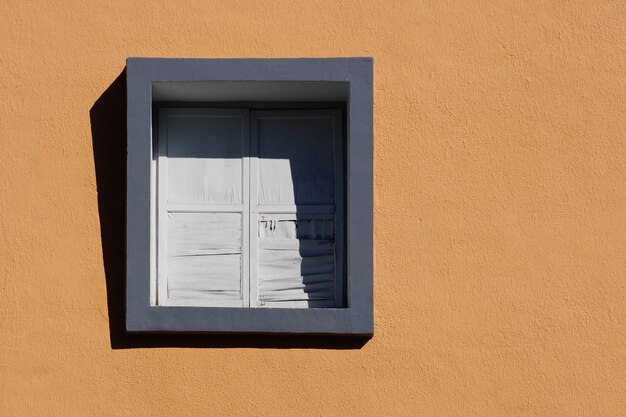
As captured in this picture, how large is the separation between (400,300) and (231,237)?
3.09 feet

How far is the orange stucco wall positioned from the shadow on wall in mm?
11

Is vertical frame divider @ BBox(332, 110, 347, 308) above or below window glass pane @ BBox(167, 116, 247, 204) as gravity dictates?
below

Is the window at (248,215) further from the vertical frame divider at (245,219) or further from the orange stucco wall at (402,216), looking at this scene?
the orange stucco wall at (402,216)

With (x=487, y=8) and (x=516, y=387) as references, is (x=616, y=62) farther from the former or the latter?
(x=516, y=387)

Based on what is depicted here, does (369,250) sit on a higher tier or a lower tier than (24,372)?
higher

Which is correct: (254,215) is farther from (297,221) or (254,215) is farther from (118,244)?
(118,244)

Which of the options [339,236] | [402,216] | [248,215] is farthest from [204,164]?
[402,216]

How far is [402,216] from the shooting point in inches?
157

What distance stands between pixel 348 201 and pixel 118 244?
3.89 ft

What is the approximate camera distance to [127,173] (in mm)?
3973

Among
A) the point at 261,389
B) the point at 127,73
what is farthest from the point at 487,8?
the point at 261,389

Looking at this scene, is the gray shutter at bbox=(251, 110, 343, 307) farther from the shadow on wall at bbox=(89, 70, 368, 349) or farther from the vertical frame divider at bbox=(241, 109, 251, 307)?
the shadow on wall at bbox=(89, 70, 368, 349)

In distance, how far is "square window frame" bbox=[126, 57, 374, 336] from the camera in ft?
12.9

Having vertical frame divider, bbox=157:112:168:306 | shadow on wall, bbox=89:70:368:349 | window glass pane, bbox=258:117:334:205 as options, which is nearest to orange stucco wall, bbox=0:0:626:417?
shadow on wall, bbox=89:70:368:349
